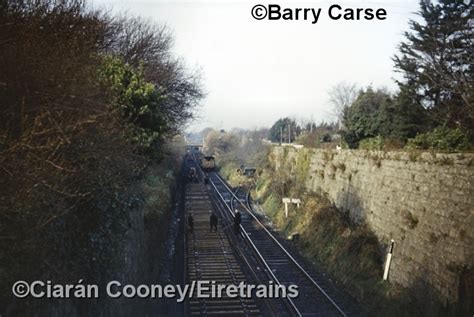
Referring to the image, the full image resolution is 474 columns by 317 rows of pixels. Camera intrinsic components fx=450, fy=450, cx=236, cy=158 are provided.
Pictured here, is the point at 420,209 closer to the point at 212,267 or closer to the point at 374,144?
the point at 212,267

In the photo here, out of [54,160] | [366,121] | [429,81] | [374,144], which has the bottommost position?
[54,160]

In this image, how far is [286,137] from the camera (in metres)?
63.6

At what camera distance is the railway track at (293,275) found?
11.0m

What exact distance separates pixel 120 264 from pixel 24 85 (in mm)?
3978

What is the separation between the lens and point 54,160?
17.0 ft

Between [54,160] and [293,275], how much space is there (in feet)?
33.2

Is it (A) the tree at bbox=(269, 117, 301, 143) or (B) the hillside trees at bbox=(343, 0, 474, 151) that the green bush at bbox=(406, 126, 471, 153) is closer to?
(B) the hillside trees at bbox=(343, 0, 474, 151)

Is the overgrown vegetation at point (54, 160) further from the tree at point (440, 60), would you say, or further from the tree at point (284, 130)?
the tree at point (284, 130)

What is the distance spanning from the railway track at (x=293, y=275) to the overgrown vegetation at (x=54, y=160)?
5102mm

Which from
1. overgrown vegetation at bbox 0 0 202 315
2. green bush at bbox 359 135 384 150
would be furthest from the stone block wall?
overgrown vegetation at bbox 0 0 202 315

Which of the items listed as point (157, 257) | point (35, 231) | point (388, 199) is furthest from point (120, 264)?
point (388, 199)

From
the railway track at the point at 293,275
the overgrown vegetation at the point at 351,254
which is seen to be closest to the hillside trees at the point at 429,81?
the overgrown vegetation at the point at 351,254

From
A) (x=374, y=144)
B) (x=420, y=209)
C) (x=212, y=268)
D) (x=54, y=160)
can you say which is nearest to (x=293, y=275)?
(x=212, y=268)

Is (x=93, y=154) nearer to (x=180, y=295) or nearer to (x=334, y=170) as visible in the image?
(x=180, y=295)
